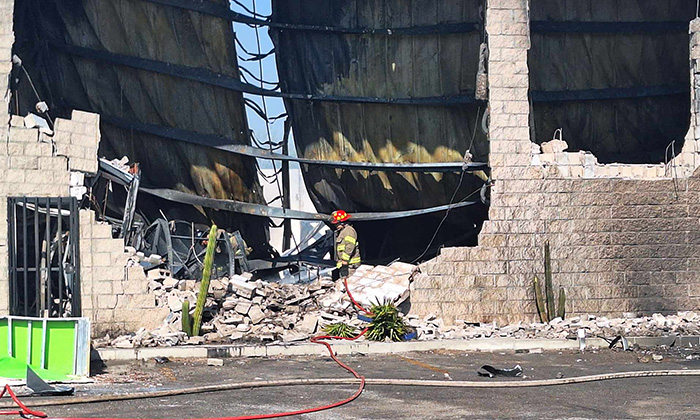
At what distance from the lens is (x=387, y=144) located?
67.4ft

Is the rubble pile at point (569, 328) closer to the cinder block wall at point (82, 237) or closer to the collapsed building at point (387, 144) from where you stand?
the collapsed building at point (387, 144)

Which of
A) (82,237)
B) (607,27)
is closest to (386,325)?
(82,237)

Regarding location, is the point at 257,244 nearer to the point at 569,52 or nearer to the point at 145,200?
the point at 145,200

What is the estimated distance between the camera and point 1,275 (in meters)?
15.8

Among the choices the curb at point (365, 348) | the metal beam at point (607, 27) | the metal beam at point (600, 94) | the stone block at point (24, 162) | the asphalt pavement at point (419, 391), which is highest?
the metal beam at point (607, 27)

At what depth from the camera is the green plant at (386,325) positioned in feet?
52.6

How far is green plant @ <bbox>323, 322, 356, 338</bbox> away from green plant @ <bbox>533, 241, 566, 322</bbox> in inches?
116

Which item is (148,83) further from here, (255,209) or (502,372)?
(502,372)

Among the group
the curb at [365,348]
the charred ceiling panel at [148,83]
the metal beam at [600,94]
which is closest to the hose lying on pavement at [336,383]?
the curb at [365,348]

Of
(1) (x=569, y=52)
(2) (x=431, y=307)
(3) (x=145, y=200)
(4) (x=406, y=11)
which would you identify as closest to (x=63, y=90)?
(3) (x=145, y=200)

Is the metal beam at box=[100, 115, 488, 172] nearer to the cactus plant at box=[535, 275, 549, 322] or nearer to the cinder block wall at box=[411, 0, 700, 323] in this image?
the cinder block wall at box=[411, 0, 700, 323]

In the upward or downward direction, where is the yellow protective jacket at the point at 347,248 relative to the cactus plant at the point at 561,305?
upward

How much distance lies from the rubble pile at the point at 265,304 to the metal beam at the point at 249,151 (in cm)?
286

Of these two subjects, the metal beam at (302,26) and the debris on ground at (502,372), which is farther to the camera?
the metal beam at (302,26)
